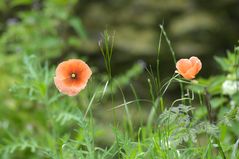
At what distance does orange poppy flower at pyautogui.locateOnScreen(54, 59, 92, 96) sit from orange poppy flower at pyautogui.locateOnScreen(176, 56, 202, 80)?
228 millimetres

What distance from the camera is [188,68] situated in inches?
57.4

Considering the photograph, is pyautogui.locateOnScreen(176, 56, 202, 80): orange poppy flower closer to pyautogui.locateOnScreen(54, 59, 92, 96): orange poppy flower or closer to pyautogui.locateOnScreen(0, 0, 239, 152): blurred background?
pyautogui.locateOnScreen(54, 59, 92, 96): orange poppy flower

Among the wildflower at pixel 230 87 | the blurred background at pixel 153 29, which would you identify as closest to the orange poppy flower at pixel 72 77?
the wildflower at pixel 230 87

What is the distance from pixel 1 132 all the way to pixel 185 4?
243 cm

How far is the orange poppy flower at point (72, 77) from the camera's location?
148cm

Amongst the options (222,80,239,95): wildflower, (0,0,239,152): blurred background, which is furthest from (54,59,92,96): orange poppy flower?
(0,0,239,152): blurred background

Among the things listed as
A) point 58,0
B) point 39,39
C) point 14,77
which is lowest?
point 14,77

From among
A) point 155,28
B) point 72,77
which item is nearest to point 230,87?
point 72,77

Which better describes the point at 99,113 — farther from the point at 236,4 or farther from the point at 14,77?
the point at 236,4

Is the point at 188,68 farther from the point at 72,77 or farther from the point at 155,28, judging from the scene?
the point at 155,28

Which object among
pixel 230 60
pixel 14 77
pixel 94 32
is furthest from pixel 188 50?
pixel 230 60

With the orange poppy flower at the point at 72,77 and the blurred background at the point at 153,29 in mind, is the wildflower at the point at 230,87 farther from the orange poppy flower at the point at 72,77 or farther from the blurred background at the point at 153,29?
the blurred background at the point at 153,29

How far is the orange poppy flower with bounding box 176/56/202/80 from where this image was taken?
144 cm

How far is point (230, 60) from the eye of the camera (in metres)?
2.32
